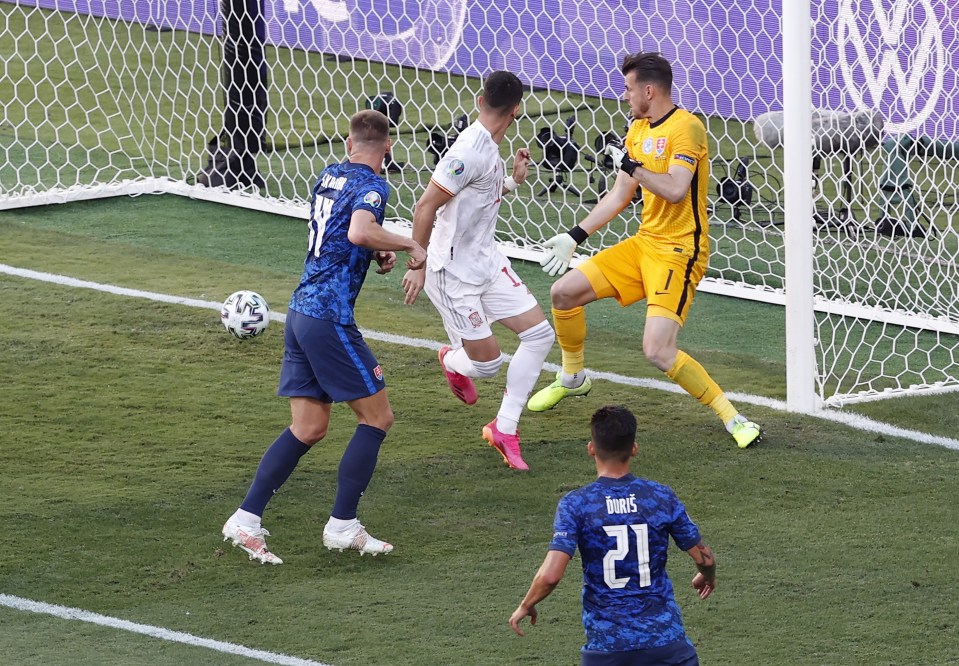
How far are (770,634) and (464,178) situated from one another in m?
2.60

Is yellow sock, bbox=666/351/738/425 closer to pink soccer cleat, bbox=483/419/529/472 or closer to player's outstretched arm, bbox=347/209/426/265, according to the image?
pink soccer cleat, bbox=483/419/529/472

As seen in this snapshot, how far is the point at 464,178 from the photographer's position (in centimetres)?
696

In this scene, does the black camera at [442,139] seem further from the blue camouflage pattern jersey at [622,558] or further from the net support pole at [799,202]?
the blue camouflage pattern jersey at [622,558]

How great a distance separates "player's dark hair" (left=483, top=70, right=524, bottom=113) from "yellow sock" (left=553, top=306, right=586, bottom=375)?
47.9 inches

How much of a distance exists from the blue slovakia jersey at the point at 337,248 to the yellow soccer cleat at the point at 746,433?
→ 2.30 m

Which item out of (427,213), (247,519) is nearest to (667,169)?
(427,213)

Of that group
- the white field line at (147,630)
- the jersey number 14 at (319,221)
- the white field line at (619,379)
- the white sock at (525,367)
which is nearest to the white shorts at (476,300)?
the white sock at (525,367)

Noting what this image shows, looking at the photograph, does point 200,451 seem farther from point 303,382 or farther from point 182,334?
point 182,334

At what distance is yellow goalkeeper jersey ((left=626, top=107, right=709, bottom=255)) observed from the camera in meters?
7.17

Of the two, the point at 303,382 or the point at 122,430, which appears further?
the point at 122,430

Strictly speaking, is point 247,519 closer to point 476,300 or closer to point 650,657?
point 476,300

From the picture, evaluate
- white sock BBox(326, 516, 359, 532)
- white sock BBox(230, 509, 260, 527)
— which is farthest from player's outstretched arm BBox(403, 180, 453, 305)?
white sock BBox(230, 509, 260, 527)

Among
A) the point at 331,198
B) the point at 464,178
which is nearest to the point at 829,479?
the point at 464,178

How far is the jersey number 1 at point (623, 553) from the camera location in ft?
14.0
